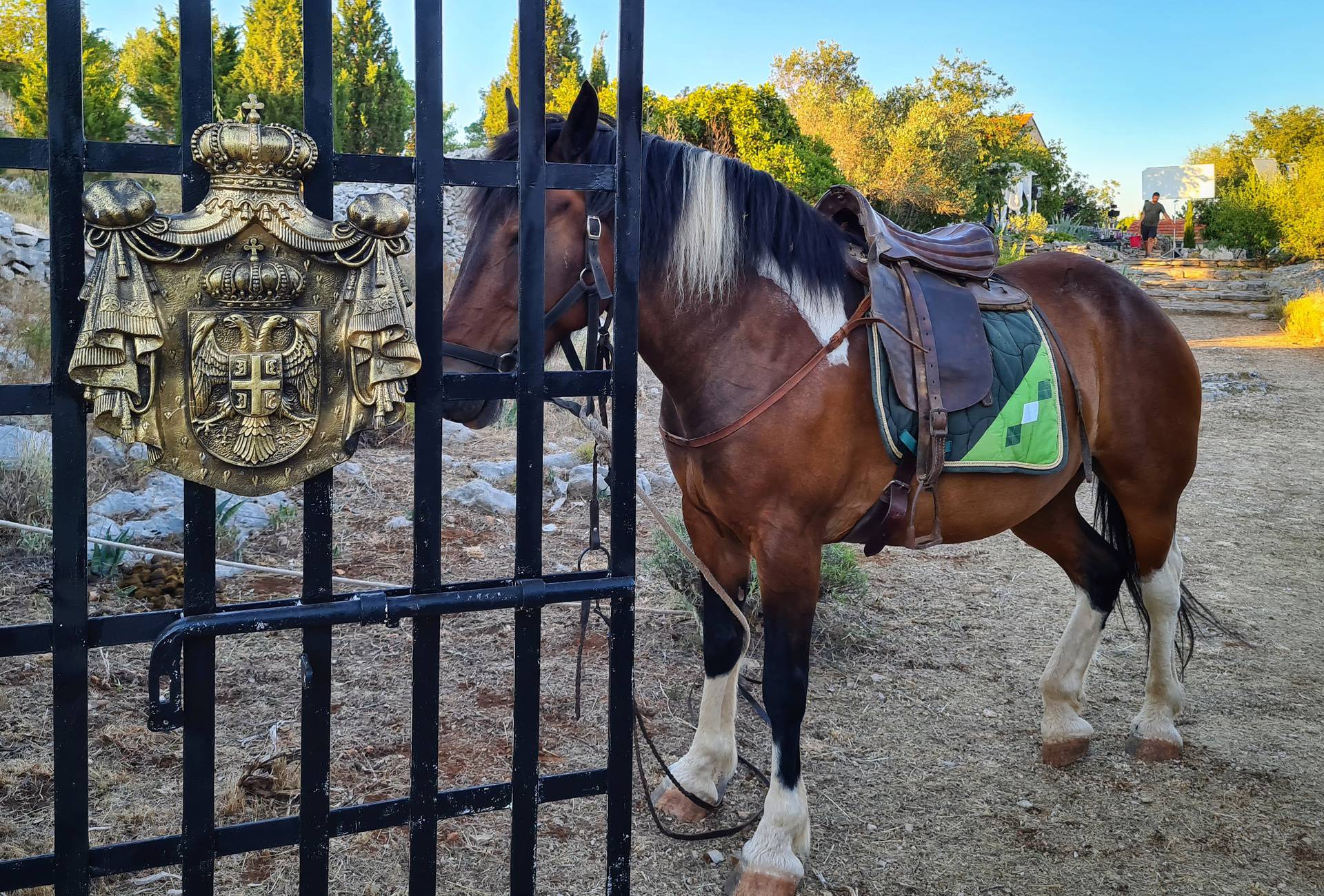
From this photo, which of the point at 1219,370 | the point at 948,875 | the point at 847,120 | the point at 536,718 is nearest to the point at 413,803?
the point at 536,718

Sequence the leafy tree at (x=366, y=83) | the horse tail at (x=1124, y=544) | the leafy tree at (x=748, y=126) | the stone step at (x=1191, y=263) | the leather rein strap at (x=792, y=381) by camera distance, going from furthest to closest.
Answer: the stone step at (x=1191, y=263) → the leafy tree at (x=366, y=83) → the leafy tree at (x=748, y=126) → the horse tail at (x=1124, y=544) → the leather rein strap at (x=792, y=381)

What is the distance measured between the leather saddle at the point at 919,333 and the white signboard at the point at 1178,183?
45.2 meters

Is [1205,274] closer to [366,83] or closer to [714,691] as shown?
[366,83]

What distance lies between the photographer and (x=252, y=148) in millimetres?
1618

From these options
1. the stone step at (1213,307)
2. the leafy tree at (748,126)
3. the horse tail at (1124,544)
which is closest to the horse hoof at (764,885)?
the horse tail at (1124,544)

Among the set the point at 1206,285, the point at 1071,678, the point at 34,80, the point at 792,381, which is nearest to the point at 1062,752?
the point at 1071,678

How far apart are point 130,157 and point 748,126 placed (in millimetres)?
17017

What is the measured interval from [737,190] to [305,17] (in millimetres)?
1347

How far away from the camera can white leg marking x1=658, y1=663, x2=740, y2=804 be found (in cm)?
322

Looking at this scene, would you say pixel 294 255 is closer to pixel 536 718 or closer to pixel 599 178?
pixel 599 178

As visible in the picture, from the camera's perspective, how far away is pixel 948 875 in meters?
2.89

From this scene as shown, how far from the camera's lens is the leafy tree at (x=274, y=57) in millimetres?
16625

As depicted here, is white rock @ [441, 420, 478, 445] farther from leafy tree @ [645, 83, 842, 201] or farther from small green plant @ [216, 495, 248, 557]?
leafy tree @ [645, 83, 842, 201]

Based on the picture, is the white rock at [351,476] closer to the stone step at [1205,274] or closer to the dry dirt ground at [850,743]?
the dry dirt ground at [850,743]
